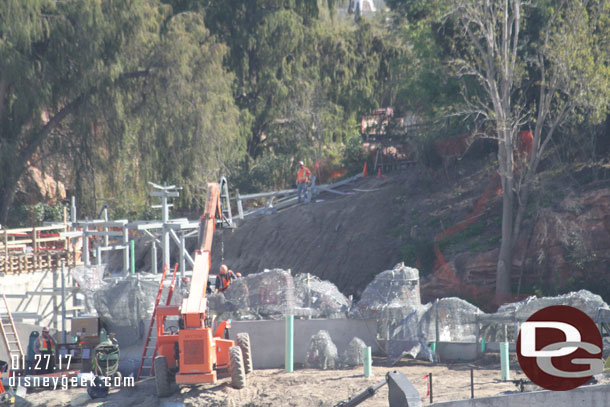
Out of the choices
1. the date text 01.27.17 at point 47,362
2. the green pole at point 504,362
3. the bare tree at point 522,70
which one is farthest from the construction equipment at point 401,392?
the bare tree at point 522,70

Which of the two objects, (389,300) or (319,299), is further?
(319,299)

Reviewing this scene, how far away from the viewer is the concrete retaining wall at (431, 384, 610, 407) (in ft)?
51.5

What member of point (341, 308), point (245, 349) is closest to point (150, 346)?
point (245, 349)

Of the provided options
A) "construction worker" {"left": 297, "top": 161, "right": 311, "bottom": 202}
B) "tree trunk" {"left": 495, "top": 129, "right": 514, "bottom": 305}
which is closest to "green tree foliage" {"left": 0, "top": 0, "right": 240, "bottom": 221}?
"construction worker" {"left": 297, "top": 161, "right": 311, "bottom": 202}

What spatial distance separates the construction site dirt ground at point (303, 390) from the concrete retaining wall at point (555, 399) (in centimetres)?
144

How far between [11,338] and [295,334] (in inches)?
320

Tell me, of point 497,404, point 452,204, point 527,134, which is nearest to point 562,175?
point 527,134

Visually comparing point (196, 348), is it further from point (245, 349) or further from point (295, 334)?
point (295, 334)

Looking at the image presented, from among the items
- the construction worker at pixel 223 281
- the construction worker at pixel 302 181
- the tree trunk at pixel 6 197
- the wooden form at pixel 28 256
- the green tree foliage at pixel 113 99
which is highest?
the green tree foliage at pixel 113 99

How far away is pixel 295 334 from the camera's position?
22422mm

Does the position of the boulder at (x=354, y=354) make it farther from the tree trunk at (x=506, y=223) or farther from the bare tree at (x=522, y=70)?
the tree trunk at (x=506, y=223)

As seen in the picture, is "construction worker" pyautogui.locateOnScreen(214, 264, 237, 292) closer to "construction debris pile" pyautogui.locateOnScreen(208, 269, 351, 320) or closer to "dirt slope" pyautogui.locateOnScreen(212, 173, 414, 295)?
"construction debris pile" pyautogui.locateOnScreen(208, 269, 351, 320)

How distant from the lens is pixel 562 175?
1240 inches

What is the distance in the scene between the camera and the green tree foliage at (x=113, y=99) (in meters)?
33.6
